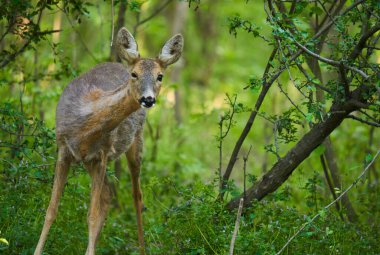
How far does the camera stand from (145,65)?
607 cm

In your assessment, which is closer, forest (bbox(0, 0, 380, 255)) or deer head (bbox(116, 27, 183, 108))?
forest (bbox(0, 0, 380, 255))

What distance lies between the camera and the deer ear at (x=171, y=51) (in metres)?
6.28

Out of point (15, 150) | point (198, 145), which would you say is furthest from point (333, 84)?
point (198, 145)

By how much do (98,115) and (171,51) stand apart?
0.82 m

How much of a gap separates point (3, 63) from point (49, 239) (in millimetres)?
1827

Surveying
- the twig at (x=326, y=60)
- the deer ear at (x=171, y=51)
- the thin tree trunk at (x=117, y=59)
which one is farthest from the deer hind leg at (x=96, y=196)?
the twig at (x=326, y=60)

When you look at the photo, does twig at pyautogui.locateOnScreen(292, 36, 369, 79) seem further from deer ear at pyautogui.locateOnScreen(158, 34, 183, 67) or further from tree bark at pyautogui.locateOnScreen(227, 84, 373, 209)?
deer ear at pyautogui.locateOnScreen(158, 34, 183, 67)

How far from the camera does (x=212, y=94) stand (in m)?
15.7

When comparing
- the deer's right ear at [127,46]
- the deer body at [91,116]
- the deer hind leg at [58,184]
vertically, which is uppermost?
the deer's right ear at [127,46]

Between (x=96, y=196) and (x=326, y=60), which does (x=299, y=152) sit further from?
(x=96, y=196)

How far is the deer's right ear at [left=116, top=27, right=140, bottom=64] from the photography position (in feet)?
20.2

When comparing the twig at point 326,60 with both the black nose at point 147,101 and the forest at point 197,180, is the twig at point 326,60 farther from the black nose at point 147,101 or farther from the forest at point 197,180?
the black nose at point 147,101

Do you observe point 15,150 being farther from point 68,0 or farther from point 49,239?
point 68,0

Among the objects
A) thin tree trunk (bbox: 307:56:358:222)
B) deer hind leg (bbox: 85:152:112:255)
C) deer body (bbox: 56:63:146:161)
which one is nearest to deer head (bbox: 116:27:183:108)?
deer body (bbox: 56:63:146:161)
